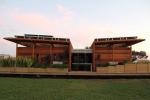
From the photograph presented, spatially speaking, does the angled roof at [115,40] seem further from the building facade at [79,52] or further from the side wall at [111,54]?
the side wall at [111,54]

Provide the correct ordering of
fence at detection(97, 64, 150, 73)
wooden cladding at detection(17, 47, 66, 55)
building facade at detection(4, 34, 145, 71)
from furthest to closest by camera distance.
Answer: wooden cladding at detection(17, 47, 66, 55), building facade at detection(4, 34, 145, 71), fence at detection(97, 64, 150, 73)

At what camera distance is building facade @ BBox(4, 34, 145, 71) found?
36625 millimetres

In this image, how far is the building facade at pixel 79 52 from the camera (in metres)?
36.6

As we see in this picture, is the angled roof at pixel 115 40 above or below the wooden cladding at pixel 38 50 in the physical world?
above

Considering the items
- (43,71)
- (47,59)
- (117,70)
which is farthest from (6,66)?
(117,70)

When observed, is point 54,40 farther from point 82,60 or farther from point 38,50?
point 82,60

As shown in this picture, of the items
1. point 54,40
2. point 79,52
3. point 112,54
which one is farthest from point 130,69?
point 54,40

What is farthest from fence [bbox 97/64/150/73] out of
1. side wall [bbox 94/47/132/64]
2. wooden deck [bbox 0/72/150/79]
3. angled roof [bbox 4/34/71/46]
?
side wall [bbox 94/47/132/64]

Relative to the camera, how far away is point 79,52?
1516 inches

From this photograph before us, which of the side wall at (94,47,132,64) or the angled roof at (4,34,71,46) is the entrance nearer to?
the side wall at (94,47,132,64)

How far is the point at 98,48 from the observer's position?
3819cm

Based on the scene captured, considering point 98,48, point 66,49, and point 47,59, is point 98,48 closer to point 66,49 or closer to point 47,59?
point 66,49
